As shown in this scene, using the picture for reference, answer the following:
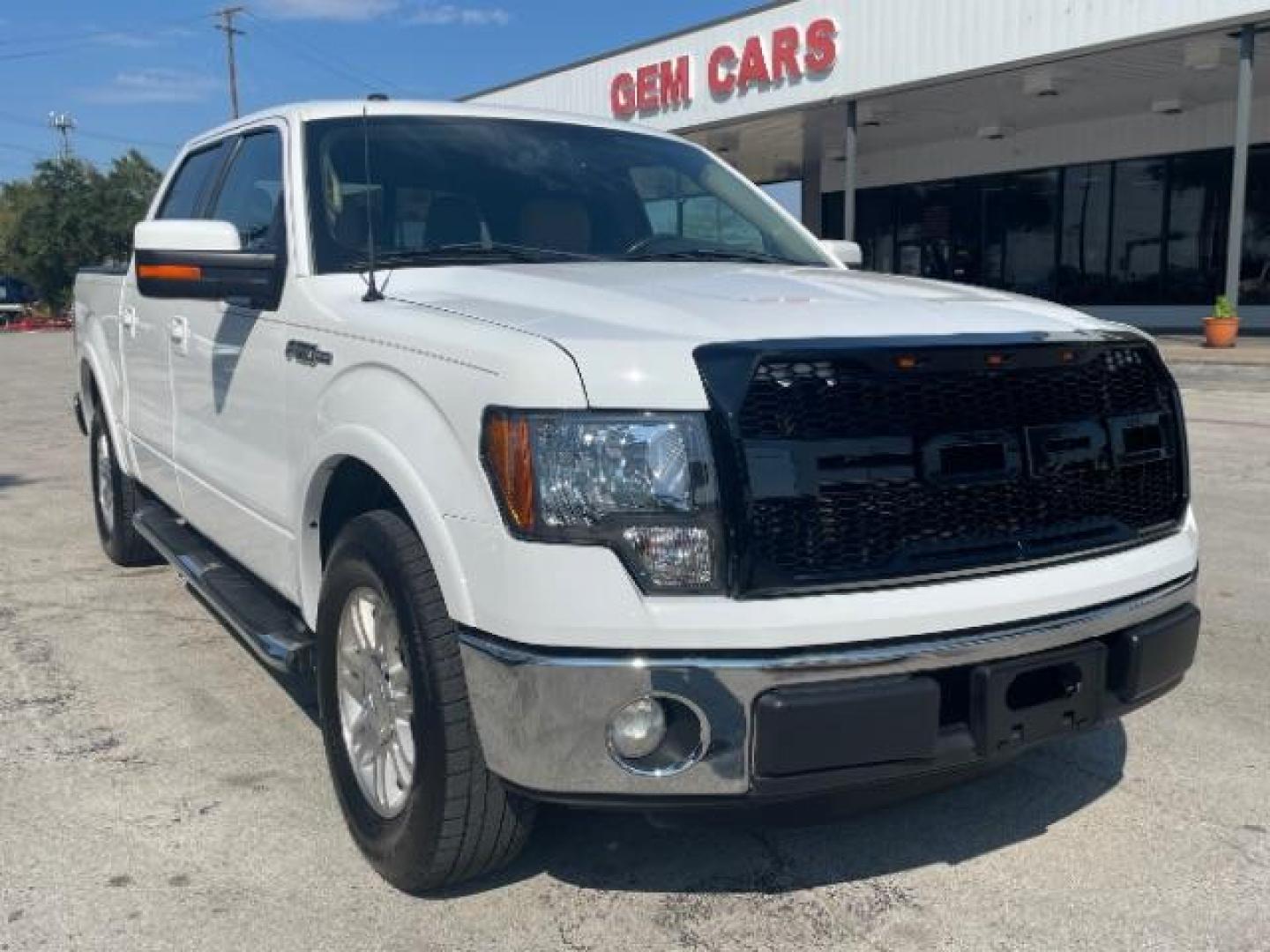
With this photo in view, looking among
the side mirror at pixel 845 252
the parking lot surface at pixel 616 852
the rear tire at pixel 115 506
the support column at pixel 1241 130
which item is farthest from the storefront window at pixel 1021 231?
the parking lot surface at pixel 616 852

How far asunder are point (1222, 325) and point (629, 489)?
17166mm

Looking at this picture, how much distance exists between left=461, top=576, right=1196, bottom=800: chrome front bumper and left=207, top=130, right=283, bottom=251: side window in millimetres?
1786

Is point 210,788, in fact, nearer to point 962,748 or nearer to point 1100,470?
point 962,748

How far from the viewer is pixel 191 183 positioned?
511 cm

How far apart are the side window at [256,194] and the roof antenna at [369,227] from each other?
0.28 metres

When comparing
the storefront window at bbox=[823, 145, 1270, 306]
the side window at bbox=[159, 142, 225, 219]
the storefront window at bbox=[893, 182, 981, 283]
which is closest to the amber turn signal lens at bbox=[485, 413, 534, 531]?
the side window at bbox=[159, 142, 225, 219]

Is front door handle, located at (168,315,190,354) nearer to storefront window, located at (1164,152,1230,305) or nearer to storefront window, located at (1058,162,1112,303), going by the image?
storefront window, located at (1164,152,1230,305)

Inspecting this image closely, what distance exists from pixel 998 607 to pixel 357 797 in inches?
63.5

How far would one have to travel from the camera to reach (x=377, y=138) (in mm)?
3721

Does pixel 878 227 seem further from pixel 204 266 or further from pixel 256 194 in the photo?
pixel 204 266

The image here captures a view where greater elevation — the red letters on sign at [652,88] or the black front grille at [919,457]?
the red letters on sign at [652,88]

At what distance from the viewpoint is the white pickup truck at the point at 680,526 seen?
228cm

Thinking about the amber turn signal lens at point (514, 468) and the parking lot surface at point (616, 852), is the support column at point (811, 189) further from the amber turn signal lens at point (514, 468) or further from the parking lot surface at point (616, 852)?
the amber turn signal lens at point (514, 468)

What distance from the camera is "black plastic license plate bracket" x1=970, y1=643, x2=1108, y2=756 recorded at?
2.41 metres
